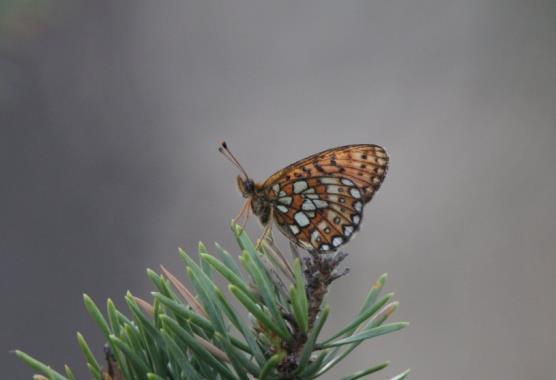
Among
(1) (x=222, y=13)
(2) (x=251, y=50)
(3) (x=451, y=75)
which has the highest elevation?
(1) (x=222, y=13)

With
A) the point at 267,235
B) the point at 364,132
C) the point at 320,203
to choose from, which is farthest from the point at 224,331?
the point at 364,132

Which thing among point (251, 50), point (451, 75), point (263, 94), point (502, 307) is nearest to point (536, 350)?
point (502, 307)

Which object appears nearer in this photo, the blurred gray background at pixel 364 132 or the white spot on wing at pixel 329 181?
the white spot on wing at pixel 329 181

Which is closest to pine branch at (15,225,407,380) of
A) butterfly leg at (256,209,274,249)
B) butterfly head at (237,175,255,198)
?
butterfly leg at (256,209,274,249)

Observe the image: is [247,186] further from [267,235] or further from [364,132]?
[364,132]

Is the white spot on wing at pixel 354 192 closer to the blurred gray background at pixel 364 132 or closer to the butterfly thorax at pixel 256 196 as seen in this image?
the butterfly thorax at pixel 256 196

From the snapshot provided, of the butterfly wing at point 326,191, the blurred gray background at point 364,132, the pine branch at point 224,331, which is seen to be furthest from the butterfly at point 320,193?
the blurred gray background at point 364,132

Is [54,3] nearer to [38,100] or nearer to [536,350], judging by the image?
[38,100]
